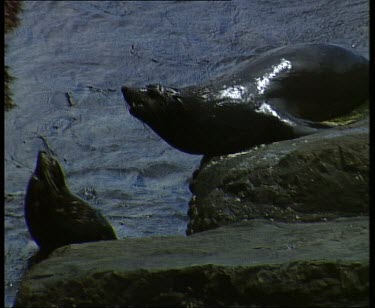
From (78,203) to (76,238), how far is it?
0.17m

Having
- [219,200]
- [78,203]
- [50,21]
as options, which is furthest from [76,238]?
[50,21]

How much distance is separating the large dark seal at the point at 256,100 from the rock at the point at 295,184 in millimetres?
526

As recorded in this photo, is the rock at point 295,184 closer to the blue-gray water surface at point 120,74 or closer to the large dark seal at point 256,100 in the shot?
the blue-gray water surface at point 120,74

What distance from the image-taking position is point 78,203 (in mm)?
5594

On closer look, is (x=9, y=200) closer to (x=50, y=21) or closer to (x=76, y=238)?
(x=76, y=238)

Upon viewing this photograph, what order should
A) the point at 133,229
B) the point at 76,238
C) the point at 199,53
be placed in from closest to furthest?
the point at 76,238
the point at 133,229
the point at 199,53

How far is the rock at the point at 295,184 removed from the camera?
529 centimetres

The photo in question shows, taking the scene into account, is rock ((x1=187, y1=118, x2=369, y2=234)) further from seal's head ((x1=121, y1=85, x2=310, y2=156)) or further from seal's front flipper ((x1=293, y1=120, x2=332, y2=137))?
seal's head ((x1=121, y1=85, x2=310, y2=156))

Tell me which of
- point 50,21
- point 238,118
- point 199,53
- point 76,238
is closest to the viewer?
point 76,238

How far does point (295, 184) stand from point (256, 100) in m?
1.33

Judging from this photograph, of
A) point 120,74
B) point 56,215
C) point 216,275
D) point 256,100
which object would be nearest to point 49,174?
point 56,215

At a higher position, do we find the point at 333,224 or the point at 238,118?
the point at 238,118

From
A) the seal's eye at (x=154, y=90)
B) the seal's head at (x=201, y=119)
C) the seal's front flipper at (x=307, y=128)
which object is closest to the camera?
the seal's front flipper at (x=307, y=128)

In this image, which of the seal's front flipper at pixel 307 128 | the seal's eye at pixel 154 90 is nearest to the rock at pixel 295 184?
the seal's front flipper at pixel 307 128
